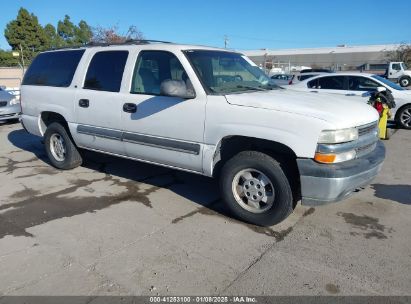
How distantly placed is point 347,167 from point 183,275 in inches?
73.7

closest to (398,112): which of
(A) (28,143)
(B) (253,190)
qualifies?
(B) (253,190)

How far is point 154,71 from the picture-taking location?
15.8ft

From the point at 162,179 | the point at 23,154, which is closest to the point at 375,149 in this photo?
the point at 162,179

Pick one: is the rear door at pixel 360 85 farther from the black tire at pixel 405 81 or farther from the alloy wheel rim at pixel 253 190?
the black tire at pixel 405 81

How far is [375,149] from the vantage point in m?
4.35

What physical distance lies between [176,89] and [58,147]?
123 inches

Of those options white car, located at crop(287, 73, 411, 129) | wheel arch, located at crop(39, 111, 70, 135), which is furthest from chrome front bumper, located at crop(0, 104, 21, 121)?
white car, located at crop(287, 73, 411, 129)

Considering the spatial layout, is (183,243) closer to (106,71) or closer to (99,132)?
(99,132)

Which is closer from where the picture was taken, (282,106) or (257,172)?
(282,106)

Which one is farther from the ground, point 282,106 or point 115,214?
point 282,106

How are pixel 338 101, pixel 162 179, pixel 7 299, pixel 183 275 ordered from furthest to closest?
pixel 162 179
pixel 338 101
pixel 183 275
pixel 7 299

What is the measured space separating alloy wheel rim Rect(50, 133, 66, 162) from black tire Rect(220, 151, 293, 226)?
3260 millimetres

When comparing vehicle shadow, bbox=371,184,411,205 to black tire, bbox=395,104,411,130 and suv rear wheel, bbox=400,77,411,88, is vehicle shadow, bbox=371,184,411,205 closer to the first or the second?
black tire, bbox=395,104,411,130

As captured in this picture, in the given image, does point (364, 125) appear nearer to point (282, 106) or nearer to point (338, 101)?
point (338, 101)
